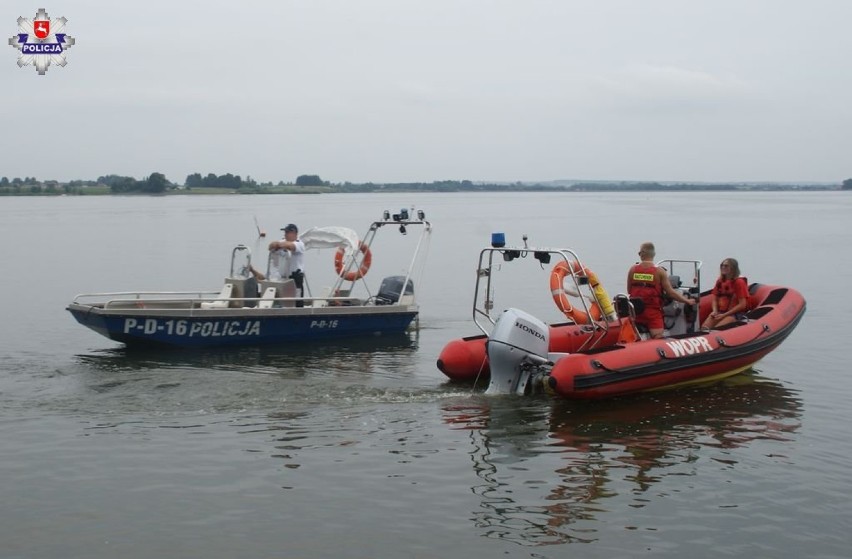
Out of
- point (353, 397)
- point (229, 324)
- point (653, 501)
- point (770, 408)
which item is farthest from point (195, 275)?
point (653, 501)

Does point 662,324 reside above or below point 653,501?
above

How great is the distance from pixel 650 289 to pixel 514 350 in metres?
2.19

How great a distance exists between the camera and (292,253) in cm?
1522

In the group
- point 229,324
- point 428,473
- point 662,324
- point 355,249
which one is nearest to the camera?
point 428,473

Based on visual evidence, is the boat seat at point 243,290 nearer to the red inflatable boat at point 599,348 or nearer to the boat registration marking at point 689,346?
the red inflatable boat at point 599,348

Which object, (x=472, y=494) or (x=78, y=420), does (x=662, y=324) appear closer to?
(x=472, y=494)

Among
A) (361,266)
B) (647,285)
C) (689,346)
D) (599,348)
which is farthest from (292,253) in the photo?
(689,346)

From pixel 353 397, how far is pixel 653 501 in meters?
4.13

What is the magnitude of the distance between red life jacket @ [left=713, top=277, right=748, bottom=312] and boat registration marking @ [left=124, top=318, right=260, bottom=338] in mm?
6912

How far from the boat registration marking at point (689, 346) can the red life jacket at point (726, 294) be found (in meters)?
1.51

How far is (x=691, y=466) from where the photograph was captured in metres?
8.78

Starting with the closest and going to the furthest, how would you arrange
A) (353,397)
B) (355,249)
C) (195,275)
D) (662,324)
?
(353,397)
(662,324)
(355,249)
(195,275)

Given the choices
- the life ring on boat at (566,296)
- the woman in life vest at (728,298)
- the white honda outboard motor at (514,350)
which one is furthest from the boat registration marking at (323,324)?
the woman in life vest at (728,298)

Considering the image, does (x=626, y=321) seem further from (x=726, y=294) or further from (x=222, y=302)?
(x=222, y=302)
